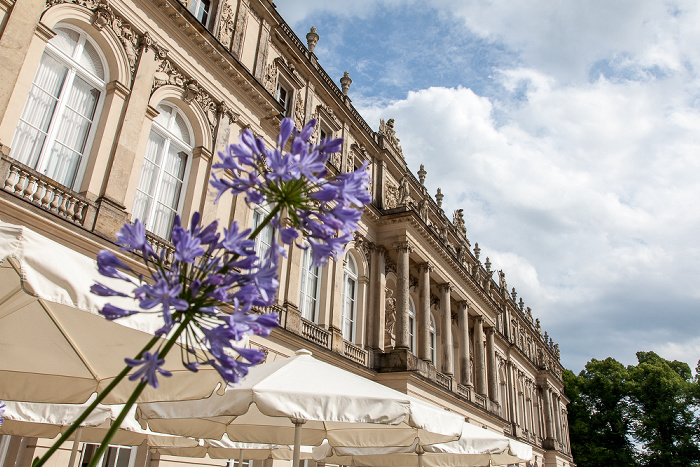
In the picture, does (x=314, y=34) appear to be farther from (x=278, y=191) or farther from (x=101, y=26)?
(x=278, y=191)

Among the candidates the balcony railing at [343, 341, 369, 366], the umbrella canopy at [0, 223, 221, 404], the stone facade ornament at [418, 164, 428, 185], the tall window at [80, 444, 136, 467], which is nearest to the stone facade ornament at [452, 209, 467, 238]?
the stone facade ornament at [418, 164, 428, 185]

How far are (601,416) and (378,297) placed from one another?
3760cm

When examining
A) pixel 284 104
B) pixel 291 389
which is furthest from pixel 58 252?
pixel 284 104

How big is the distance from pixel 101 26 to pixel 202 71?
9.25 feet

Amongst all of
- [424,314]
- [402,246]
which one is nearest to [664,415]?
[424,314]

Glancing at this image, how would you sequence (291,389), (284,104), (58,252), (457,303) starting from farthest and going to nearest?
(457,303) < (284,104) < (291,389) < (58,252)

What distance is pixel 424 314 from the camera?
2206 centimetres

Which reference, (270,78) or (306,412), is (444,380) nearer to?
(270,78)

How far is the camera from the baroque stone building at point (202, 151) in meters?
9.25

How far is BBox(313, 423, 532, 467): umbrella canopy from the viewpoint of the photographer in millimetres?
8234

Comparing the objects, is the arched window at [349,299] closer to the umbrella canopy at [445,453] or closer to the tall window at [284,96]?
the tall window at [284,96]

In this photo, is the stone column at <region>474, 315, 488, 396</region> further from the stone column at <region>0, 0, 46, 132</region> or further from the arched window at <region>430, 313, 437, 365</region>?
the stone column at <region>0, 0, 46, 132</region>

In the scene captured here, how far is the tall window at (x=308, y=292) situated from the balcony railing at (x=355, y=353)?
4.68ft

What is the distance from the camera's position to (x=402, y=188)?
2406cm
